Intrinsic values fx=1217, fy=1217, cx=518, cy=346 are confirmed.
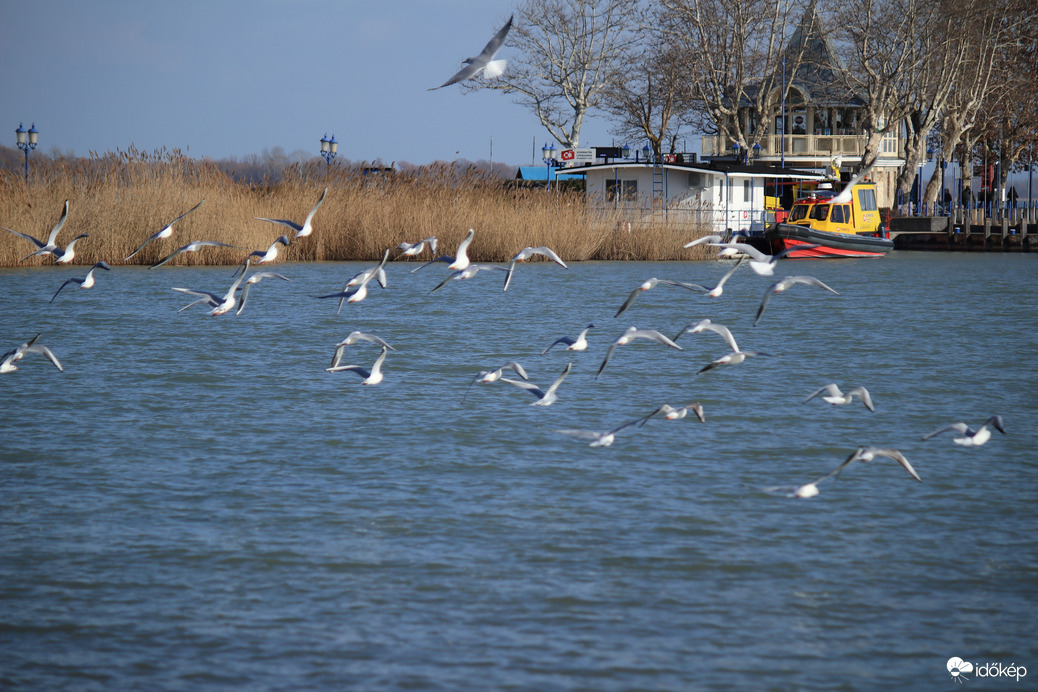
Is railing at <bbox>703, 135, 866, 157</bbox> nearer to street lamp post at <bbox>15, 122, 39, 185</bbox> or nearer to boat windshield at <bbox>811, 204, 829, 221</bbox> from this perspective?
boat windshield at <bbox>811, 204, 829, 221</bbox>

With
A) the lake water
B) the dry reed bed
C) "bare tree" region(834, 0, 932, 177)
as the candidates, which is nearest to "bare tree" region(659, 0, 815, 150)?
"bare tree" region(834, 0, 932, 177)

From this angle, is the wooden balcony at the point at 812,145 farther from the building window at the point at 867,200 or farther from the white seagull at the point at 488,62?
the white seagull at the point at 488,62

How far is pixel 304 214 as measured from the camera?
1200 inches

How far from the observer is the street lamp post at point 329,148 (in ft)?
127

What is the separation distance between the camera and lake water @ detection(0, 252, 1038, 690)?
6.09 meters

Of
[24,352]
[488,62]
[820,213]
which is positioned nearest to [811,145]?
[820,213]

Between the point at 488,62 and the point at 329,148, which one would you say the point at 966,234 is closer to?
the point at 329,148

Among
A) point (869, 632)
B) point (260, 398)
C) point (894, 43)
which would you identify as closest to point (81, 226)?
point (260, 398)

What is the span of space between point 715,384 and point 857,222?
99.0 ft

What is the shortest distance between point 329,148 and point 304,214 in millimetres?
9052

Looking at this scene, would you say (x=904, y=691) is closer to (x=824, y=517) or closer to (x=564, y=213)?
(x=824, y=517)

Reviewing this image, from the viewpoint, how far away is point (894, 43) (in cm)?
5053

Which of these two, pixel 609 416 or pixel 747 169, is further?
pixel 747 169

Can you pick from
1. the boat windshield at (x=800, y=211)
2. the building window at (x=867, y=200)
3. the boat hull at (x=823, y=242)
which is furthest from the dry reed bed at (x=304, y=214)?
the building window at (x=867, y=200)
